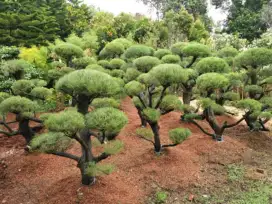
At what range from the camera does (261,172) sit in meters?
5.62

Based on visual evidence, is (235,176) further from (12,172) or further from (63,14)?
(63,14)

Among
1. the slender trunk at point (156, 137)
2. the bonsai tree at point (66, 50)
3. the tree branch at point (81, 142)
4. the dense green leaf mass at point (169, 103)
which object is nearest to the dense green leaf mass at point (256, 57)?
the dense green leaf mass at point (169, 103)

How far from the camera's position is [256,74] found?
778cm

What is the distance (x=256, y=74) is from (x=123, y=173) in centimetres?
511

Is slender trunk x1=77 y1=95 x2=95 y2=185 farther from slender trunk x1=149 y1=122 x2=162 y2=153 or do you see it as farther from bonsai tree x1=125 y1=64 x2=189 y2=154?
slender trunk x1=149 y1=122 x2=162 y2=153

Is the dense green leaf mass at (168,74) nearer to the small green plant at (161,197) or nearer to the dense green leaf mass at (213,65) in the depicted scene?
the dense green leaf mass at (213,65)

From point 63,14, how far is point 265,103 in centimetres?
1661

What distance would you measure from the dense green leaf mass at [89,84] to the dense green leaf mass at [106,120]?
0.30 metres

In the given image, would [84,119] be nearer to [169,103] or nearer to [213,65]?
[169,103]

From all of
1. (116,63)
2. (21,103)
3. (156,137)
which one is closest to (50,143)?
(21,103)

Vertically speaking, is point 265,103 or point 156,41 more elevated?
point 156,41

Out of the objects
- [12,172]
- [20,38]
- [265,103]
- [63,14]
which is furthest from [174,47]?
[63,14]

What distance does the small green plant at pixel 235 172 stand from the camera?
536cm

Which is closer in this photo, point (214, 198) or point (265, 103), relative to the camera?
point (214, 198)
